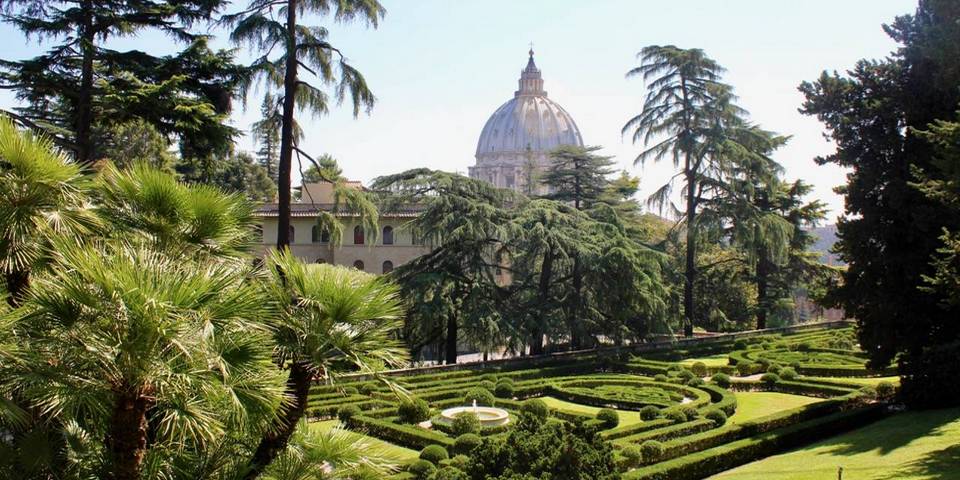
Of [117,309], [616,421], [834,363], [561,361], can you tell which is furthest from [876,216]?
[117,309]

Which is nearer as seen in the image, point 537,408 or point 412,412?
point 412,412

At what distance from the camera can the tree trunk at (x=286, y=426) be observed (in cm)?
503

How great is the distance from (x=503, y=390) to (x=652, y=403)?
3.88 m

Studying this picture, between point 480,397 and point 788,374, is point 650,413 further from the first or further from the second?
point 788,374

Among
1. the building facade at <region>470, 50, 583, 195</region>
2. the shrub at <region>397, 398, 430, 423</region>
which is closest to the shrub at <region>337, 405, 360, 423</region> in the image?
the shrub at <region>397, 398, 430, 423</region>

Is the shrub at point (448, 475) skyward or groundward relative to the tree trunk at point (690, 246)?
groundward

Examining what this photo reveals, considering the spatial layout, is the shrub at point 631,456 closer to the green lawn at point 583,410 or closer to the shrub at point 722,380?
the green lawn at point 583,410

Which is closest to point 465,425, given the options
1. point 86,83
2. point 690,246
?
point 86,83

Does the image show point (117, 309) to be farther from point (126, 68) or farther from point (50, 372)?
point (126, 68)

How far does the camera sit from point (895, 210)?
17672 mm

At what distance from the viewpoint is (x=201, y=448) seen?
5.05 meters

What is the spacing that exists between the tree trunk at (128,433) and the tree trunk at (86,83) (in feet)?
40.5

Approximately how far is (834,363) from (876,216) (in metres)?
9.66

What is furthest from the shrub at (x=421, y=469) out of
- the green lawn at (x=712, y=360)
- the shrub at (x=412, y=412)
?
the green lawn at (x=712, y=360)
